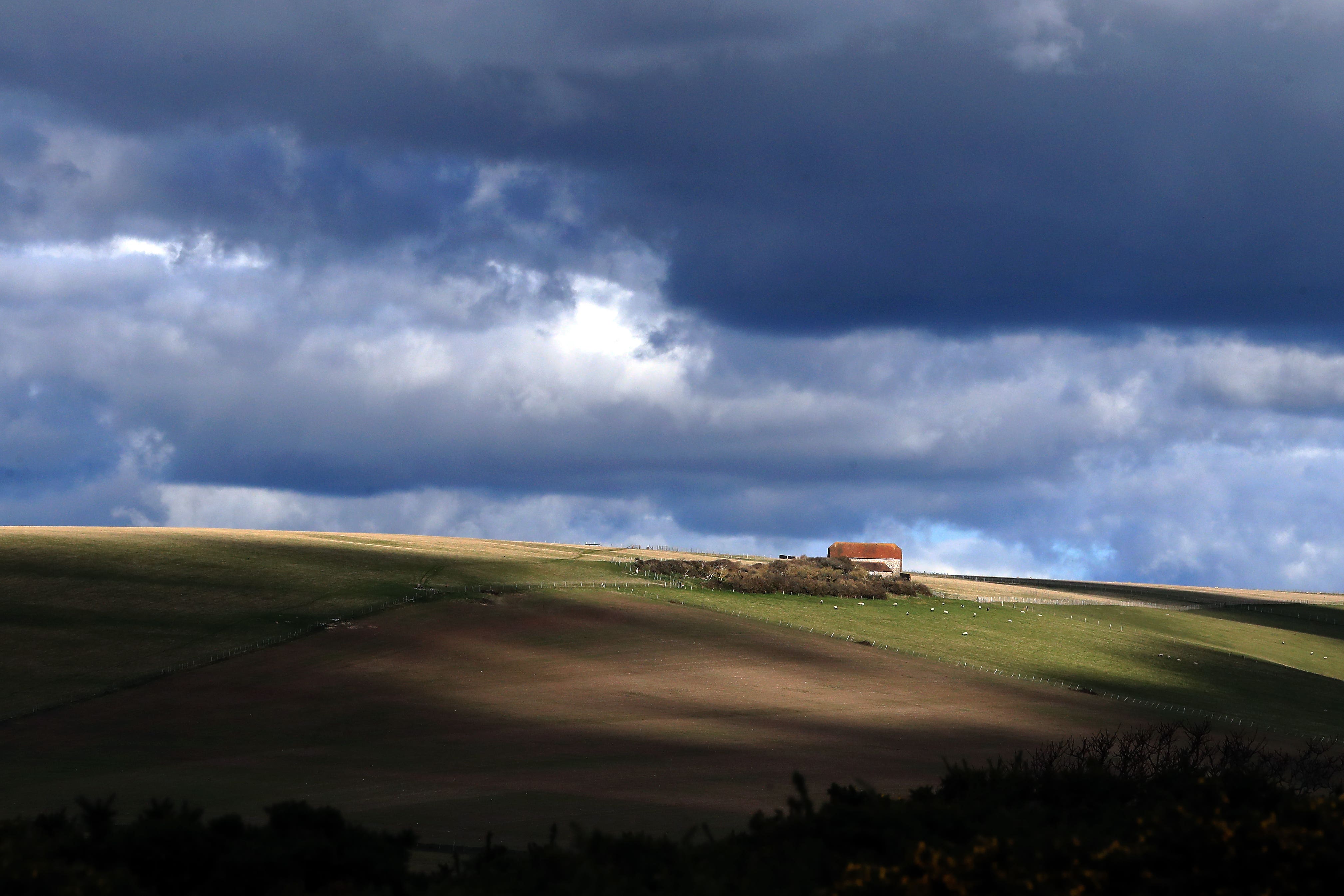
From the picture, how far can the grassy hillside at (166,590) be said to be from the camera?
52.5 metres

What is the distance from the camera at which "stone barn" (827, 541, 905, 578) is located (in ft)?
408

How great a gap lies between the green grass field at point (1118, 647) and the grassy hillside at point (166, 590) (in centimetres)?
1769

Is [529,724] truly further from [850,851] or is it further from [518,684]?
[850,851]

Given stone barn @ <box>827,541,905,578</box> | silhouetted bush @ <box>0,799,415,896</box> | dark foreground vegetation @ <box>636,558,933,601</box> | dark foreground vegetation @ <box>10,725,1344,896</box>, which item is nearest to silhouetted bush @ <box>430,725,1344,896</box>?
dark foreground vegetation @ <box>10,725,1344,896</box>

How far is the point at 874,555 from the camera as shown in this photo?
126125 millimetres

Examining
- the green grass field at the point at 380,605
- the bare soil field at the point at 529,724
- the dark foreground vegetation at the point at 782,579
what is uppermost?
the dark foreground vegetation at the point at 782,579

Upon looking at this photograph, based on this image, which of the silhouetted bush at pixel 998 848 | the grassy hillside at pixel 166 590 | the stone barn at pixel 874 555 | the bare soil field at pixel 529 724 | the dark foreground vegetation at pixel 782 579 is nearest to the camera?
the silhouetted bush at pixel 998 848

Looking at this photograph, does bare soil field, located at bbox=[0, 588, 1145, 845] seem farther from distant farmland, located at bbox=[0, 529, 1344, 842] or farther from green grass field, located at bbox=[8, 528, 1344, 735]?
green grass field, located at bbox=[8, 528, 1344, 735]

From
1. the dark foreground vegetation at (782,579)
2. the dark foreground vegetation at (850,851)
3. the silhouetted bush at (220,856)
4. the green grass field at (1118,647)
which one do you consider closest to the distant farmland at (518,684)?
the green grass field at (1118,647)

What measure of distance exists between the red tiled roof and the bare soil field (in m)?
57.5

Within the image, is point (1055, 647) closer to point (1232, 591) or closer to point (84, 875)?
point (84, 875)

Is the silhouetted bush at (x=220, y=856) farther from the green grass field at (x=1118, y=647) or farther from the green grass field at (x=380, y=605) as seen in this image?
the green grass field at (x=1118, y=647)

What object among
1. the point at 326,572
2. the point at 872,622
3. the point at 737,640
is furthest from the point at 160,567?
the point at 872,622

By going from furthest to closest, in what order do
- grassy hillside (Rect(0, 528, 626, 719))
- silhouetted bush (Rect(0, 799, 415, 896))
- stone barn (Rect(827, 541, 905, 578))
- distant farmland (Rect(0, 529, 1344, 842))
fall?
stone barn (Rect(827, 541, 905, 578)), grassy hillside (Rect(0, 528, 626, 719)), distant farmland (Rect(0, 529, 1344, 842)), silhouetted bush (Rect(0, 799, 415, 896))
